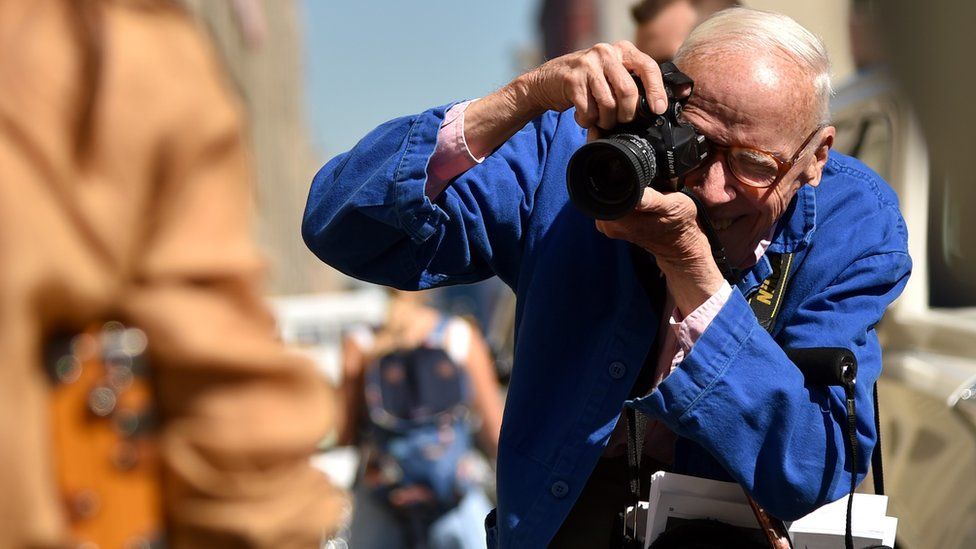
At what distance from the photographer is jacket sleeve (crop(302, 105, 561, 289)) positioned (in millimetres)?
2004

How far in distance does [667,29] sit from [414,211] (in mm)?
1519

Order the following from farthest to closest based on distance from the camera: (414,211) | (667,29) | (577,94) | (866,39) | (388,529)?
1. (866,39)
2. (388,529)
3. (667,29)
4. (414,211)
5. (577,94)

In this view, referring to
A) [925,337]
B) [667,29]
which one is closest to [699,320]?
[667,29]

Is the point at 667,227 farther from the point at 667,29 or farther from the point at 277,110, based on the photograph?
the point at 277,110

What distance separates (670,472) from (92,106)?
3.82 feet

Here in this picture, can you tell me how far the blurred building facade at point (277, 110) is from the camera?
21047 millimetres

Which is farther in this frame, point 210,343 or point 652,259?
point 652,259

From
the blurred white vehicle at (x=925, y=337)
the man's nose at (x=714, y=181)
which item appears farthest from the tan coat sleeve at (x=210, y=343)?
the blurred white vehicle at (x=925, y=337)

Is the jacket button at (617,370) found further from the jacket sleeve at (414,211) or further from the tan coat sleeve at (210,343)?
the tan coat sleeve at (210,343)

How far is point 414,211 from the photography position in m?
2.00

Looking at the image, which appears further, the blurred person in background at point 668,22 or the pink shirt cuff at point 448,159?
the blurred person in background at point 668,22

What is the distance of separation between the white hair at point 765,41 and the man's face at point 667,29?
3.67 ft

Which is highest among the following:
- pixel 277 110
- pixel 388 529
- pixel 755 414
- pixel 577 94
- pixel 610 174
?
pixel 577 94

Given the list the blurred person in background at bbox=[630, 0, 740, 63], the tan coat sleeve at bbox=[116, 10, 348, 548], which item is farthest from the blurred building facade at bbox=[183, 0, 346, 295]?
the tan coat sleeve at bbox=[116, 10, 348, 548]
